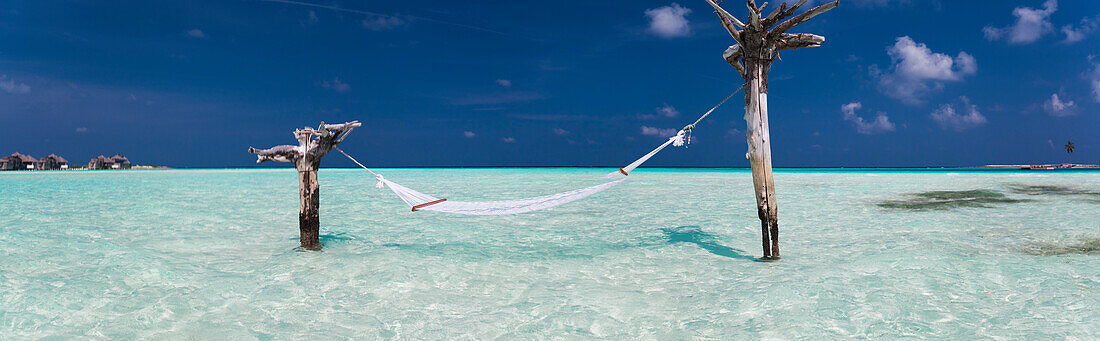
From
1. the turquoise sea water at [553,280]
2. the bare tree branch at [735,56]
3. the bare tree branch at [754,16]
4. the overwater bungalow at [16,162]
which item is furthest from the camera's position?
the overwater bungalow at [16,162]

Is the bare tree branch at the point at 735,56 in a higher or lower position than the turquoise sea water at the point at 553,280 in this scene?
higher

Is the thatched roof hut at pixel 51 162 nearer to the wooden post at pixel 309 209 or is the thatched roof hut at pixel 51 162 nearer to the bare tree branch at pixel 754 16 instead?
the wooden post at pixel 309 209

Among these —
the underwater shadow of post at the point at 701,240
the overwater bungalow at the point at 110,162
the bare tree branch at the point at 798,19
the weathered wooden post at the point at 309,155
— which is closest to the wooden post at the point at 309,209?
the weathered wooden post at the point at 309,155

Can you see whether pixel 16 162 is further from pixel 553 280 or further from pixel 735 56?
pixel 735 56

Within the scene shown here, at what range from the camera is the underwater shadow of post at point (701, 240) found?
7.33 metres

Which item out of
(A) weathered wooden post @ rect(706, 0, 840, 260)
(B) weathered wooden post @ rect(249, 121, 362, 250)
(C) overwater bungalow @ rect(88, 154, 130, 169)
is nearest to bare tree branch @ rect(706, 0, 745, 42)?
(A) weathered wooden post @ rect(706, 0, 840, 260)

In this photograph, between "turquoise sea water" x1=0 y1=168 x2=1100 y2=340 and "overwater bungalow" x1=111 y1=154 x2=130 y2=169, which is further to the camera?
"overwater bungalow" x1=111 y1=154 x2=130 y2=169

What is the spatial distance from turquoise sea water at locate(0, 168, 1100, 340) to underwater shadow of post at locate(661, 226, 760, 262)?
0.06m

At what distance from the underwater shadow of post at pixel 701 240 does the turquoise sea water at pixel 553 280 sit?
6 centimetres

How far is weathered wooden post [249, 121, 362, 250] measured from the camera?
682cm

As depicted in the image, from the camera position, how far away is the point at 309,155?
22.8 feet

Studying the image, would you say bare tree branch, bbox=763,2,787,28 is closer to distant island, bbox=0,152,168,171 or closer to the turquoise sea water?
the turquoise sea water

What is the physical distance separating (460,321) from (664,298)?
2.14m

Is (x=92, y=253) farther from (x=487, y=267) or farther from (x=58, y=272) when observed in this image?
(x=487, y=267)
